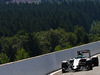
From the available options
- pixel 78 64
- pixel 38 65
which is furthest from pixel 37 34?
pixel 38 65

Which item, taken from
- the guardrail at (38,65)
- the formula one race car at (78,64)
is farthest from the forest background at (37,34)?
the formula one race car at (78,64)

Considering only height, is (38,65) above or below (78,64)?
above

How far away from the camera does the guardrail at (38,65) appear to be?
12047mm

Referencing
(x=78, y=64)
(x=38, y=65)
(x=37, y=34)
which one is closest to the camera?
(x=38, y=65)

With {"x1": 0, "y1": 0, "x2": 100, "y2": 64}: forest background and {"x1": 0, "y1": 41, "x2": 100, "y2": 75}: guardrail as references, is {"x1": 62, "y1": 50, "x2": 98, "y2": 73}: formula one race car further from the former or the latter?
{"x1": 0, "y1": 0, "x2": 100, "y2": 64}: forest background

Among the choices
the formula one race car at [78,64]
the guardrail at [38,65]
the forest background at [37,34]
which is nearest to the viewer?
the guardrail at [38,65]

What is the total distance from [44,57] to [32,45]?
286 feet

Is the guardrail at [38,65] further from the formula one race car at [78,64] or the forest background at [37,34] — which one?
the forest background at [37,34]

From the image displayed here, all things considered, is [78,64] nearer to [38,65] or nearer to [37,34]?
[38,65]

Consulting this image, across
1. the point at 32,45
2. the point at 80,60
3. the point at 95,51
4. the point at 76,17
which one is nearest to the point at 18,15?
the point at 76,17

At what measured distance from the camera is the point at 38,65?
15141 millimetres

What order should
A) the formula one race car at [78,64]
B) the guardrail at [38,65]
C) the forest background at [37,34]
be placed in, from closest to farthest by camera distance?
the guardrail at [38,65] < the formula one race car at [78,64] < the forest background at [37,34]

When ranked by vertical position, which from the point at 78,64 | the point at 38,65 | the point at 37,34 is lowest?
the point at 37,34

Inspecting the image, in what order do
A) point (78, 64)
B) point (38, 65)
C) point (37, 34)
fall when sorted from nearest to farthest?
1. point (38, 65)
2. point (78, 64)
3. point (37, 34)
